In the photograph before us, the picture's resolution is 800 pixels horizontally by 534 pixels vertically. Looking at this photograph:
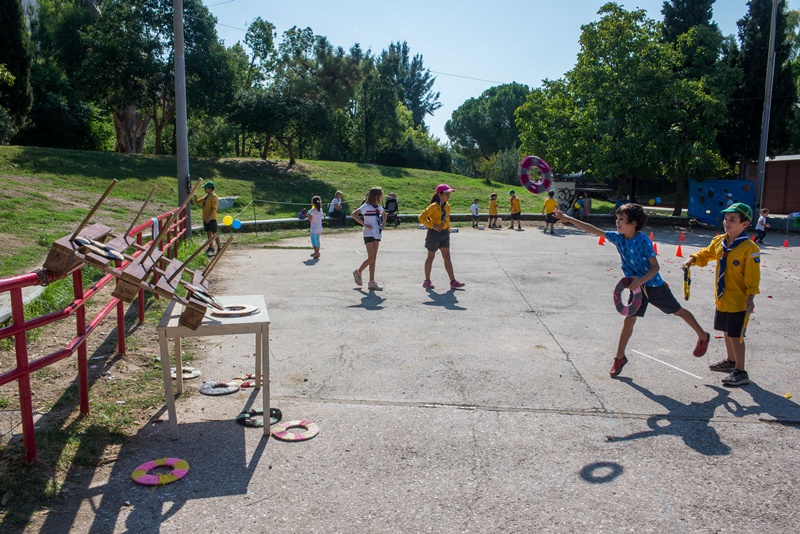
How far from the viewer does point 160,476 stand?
3920 mm

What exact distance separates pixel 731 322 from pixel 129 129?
3629 centimetres

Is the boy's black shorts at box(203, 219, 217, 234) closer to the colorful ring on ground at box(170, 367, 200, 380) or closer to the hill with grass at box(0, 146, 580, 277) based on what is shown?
the hill with grass at box(0, 146, 580, 277)

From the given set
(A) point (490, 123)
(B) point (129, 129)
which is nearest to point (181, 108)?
(B) point (129, 129)

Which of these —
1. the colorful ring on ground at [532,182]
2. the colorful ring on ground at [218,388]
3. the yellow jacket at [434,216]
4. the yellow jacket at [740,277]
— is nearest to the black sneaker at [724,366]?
the yellow jacket at [740,277]

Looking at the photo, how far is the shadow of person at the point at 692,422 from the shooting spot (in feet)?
15.3

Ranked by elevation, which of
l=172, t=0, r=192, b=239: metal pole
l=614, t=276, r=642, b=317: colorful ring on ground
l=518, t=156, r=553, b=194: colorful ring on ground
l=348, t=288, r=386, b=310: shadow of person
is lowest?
l=348, t=288, r=386, b=310: shadow of person

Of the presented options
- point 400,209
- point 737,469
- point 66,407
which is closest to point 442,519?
point 737,469

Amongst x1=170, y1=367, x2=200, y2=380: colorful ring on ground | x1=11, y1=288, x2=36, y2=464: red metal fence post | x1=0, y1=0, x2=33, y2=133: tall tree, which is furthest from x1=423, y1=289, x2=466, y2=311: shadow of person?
x1=0, y1=0, x2=33, y2=133: tall tree

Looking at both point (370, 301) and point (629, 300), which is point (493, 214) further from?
point (629, 300)

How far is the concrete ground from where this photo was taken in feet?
11.9

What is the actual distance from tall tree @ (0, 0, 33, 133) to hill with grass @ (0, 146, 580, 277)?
12.1 feet

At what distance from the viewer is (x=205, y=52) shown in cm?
2964

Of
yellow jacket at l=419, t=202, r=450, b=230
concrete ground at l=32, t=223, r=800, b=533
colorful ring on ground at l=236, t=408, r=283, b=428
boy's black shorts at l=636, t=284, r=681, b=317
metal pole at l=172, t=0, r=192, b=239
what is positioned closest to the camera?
concrete ground at l=32, t=223, r=800, b=533

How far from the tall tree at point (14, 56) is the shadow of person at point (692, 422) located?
27.8 m
